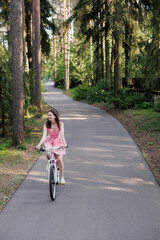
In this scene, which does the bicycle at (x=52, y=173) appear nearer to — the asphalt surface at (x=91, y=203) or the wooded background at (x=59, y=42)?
the asphalt surface at (x=91, y=203)

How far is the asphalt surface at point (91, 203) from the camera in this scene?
4.64 metres

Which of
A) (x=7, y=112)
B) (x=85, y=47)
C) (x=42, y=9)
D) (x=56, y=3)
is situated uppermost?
(x=56, y=3)

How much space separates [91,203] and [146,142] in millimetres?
5984

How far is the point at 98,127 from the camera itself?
14.8 m

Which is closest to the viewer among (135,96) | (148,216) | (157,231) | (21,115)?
(157,231)

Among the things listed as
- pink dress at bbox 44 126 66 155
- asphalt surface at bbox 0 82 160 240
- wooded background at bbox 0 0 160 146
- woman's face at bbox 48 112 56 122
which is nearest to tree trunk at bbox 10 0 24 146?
wooded background at bbox 0 0 160 146

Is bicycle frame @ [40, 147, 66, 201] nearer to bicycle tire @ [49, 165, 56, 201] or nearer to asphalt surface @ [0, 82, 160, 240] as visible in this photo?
bicycle tire @ [49, 165, 56, 201]

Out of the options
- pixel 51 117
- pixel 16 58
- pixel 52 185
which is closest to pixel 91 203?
pixel 52 185

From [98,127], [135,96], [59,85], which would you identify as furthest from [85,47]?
[59,85]

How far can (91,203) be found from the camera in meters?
5.77

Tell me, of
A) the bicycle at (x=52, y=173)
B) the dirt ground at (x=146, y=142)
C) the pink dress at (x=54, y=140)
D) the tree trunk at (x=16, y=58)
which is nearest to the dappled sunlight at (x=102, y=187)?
the bicycle at (x=52, y=173)

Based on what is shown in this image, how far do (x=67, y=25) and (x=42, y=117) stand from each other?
23.5ft

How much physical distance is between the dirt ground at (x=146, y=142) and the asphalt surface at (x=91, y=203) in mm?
288

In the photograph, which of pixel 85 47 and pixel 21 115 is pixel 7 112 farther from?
pixel 85 47
